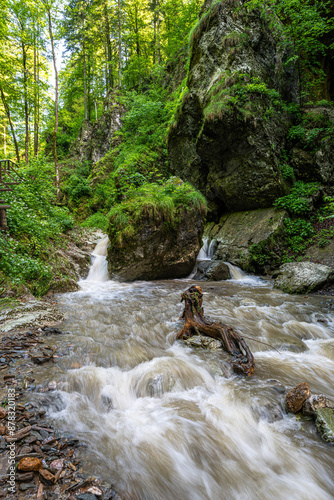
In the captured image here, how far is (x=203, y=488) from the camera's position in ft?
6.11

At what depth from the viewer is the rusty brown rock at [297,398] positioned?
246 cm

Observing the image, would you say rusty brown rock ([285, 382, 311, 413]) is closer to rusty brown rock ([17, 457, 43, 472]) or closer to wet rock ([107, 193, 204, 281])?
rusty brown rock ([17, 457, 43, 472])

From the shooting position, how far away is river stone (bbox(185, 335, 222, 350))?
3666 mm

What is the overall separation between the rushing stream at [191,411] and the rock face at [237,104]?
313 inches

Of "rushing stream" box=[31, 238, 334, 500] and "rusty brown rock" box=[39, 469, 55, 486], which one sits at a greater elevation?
"rusty brown rock" box=[39, 469, 55, 486]

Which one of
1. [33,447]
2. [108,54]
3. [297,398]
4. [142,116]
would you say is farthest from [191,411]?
[108,54]

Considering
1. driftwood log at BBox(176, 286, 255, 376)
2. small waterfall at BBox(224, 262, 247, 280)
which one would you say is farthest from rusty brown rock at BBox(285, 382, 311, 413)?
small waterfall at BBox(224, 262, 247, 280)

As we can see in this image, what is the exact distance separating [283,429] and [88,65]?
3198 cm

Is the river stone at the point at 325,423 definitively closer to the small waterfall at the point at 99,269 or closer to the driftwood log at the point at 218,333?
the driftwood log at the point at 218,333

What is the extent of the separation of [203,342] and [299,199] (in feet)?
29.6

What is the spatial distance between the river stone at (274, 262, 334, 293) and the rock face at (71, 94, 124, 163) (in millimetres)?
18045

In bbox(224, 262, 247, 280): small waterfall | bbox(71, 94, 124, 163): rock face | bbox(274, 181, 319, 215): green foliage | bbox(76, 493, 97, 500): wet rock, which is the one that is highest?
bbox(71, 94, 124, 163): rock face

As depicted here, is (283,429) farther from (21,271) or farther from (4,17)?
(4,17)

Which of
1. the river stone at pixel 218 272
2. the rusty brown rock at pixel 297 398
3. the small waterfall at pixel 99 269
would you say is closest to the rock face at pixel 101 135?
the small waterfall at pixel 99 269
